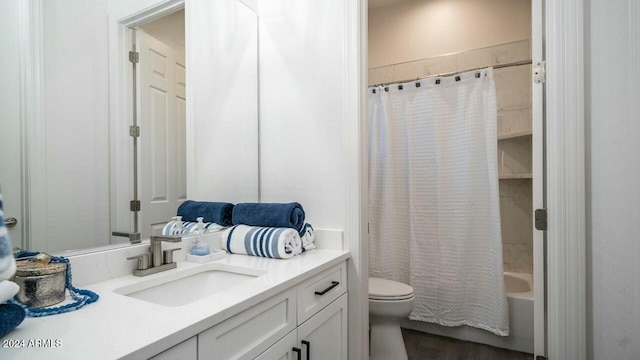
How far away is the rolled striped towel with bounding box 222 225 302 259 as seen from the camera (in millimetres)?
1271

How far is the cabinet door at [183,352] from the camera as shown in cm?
62

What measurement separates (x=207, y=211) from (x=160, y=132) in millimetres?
393

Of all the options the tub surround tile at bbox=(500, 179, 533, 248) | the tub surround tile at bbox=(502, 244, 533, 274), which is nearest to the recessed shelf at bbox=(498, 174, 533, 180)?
the tub surround tile at bbox=(500, 179, 533, 248)

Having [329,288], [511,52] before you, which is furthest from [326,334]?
[511,52]

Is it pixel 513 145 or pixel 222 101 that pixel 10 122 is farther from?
pixel 513 145

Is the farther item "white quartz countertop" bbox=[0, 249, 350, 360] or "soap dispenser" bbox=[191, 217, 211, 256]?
"soap dispenser" bbox=[191, 217, 211, 256]

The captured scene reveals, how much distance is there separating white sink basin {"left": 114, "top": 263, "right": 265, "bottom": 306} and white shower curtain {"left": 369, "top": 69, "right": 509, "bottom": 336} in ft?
4.96

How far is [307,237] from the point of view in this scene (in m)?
1.42

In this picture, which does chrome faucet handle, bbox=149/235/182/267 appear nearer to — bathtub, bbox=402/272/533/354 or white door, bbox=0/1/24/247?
white door, bbox=0/1/24/247

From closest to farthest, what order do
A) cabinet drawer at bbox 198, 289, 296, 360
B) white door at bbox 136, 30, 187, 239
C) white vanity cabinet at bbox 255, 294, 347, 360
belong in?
cabinet drawer at bbox 198, 289, 296, 360, white vanity cabinet at bbox 255, 294, 347, 360, white door at bbox 136, 30, 187, 239

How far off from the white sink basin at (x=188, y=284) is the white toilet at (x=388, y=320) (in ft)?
3.12

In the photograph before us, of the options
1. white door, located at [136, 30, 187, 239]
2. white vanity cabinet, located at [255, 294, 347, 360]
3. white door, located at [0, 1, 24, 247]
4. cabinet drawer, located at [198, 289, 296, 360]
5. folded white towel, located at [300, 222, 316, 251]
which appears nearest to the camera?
cabinet drawer, located at [198, 289, 296, 360]

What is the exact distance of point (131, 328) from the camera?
648mm

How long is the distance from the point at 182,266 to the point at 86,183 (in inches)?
16.4
